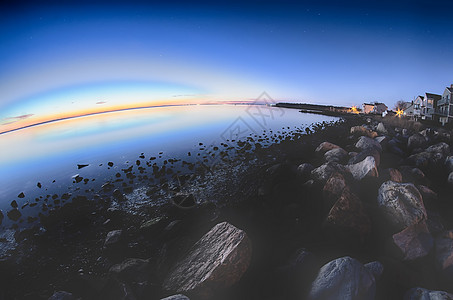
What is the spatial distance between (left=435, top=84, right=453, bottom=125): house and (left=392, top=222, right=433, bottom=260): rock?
52.3 meters

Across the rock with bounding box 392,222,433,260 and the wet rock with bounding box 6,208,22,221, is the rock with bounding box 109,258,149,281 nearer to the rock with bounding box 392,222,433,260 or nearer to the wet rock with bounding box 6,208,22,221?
the rock with bounding box 392,222,433,260

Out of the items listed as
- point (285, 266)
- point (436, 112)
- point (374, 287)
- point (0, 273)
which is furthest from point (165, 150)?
point (436, 112)

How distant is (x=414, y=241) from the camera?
514 centimetres

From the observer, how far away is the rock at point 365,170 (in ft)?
26.4

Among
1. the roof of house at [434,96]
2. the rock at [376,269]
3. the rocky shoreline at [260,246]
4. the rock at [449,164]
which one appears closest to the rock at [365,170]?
the rocky shoreline at [260,246]

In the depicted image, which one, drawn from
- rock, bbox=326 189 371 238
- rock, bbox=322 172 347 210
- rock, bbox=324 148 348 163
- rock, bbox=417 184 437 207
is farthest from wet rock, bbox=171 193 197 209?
rock, bbox=417 184 437 207

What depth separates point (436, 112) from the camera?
138ft

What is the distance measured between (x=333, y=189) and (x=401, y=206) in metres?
2.07

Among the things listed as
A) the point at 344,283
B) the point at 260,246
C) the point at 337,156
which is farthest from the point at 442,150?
the point at 260,246

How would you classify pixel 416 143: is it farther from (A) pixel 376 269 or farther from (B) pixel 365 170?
(A) pixel 376 269

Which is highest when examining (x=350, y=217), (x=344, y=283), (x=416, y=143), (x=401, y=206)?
(x=416, y=143)

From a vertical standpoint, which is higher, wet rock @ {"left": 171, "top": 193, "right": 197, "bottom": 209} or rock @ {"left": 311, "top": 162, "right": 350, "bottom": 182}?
rock @ {"left": 311, "top": 162, "right": 350, "bottom": 182}

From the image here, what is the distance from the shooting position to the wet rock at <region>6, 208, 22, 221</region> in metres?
8.61

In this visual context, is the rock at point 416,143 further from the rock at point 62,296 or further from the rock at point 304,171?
the rock at point 62,296
